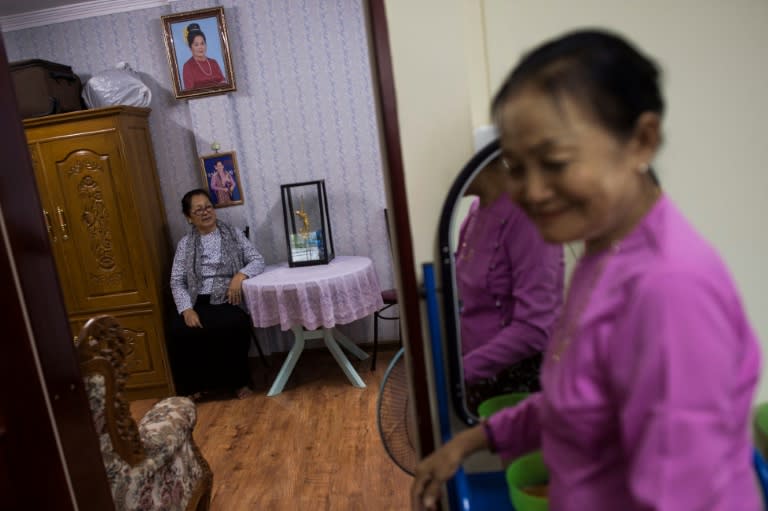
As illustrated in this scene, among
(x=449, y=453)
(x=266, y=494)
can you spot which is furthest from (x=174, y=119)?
(x=449, y=453)

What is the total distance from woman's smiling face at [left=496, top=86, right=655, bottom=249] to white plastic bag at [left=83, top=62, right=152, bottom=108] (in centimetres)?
342

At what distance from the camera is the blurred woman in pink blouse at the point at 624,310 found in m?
0.43

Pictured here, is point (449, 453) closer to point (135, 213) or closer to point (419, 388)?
point (419, 388)

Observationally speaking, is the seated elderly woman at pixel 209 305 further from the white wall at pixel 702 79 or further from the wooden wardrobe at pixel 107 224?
the white wall at pixel 702 79

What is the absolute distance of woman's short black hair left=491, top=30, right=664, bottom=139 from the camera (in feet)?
1.56

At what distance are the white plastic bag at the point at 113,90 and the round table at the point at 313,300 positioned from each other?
1373 millimetres

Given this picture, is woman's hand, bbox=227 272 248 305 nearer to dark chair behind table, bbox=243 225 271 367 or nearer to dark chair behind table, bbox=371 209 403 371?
dark chair behind table, bbox=243 225 271 367

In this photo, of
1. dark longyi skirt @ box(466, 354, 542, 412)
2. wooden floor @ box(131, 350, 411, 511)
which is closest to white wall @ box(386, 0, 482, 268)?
dark longyi skirt @ box(466, 354, 542, 412)

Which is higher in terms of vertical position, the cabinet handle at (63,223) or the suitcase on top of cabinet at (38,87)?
the suitcase on top of cabinet at (38,87)

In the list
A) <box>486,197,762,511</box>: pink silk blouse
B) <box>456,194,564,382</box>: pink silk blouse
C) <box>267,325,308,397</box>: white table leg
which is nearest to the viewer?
<box>486,197,762,511</box>: pink silk blouse

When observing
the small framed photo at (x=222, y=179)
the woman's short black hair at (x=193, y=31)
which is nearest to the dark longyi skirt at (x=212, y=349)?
the small framed photo at (x=222, y=179)

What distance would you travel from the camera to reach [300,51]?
355 cm

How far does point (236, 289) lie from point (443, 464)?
276 centimetres

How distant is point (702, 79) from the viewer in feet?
3.10
